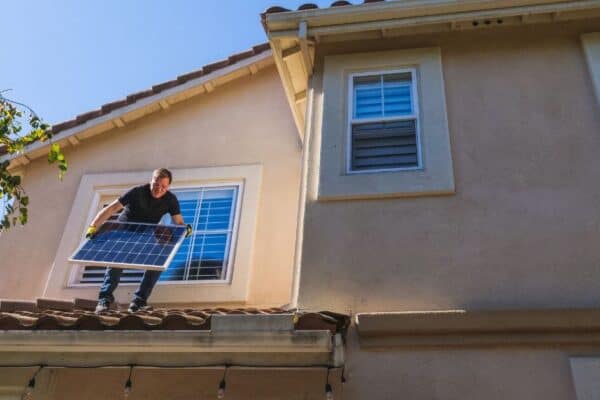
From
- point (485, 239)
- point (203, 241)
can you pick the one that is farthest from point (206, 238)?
point (485, 239)

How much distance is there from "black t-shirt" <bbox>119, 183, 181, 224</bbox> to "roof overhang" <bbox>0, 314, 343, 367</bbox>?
228cm

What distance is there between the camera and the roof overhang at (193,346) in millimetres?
4195

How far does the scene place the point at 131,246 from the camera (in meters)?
6.18

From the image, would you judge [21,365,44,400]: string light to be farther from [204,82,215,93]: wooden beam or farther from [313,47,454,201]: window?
[204,82,215,93]: wooden beam

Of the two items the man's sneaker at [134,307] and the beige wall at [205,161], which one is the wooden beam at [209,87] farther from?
the man's sneaker at [134,307]

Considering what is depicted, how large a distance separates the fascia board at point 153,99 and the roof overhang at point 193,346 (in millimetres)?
4722

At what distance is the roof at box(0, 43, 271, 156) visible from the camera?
8.92 m

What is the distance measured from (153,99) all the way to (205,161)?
1.42 m

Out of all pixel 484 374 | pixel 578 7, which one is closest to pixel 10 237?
pixel 484 374

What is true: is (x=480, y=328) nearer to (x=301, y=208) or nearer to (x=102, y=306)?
(x=301, y=208)

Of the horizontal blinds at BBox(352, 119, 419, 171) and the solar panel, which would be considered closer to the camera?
the solar panel

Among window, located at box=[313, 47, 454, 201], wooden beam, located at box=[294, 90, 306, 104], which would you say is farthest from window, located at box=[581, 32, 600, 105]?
wooden beam, located at box=[294, 90, 306, 104]

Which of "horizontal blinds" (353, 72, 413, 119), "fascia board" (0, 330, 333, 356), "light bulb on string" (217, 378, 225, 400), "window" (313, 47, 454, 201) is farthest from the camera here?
"horizontal blinds" (353, 72, 413, 119)

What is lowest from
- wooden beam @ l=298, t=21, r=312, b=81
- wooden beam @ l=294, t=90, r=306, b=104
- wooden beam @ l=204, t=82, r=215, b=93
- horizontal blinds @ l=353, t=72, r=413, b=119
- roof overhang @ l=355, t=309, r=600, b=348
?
roof overhang @ l=355, t=309, r=600, b=348
